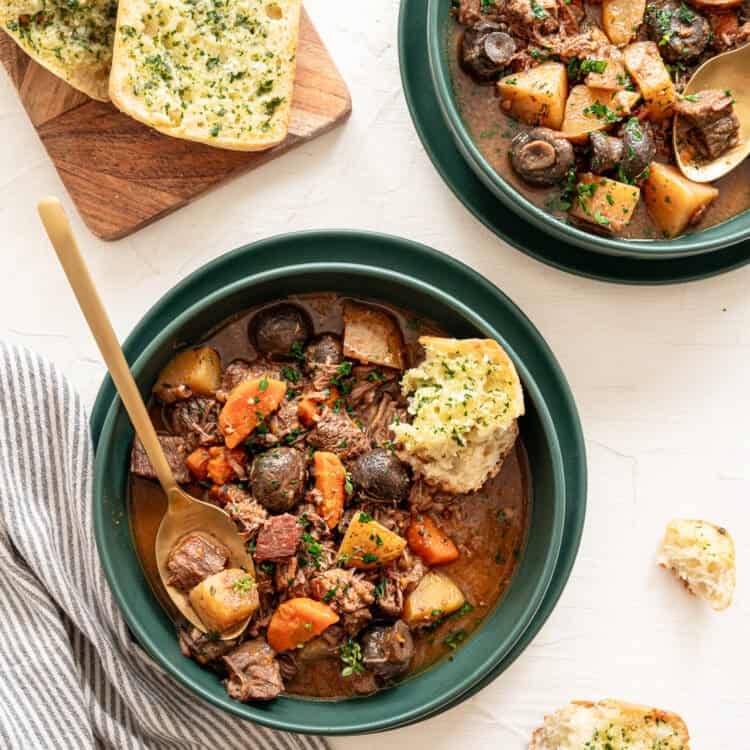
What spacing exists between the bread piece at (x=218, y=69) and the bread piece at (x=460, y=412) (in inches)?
43.4

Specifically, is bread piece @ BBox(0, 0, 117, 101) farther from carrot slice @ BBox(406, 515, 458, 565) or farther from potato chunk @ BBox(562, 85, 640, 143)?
carrot slice @ BBox(406, 515, 458, 565)

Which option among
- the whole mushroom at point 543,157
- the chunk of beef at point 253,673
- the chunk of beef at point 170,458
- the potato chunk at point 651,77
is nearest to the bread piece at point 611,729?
the chunk of beef at point 253,673

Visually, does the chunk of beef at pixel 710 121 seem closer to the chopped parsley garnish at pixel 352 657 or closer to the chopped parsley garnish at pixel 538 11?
the chopped parsley garnish at pixel 538 11

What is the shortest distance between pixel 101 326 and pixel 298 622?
1.31 metres

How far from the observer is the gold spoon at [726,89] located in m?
3.66

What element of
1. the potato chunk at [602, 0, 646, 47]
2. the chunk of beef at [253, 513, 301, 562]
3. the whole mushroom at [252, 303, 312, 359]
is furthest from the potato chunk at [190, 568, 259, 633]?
the potato chunk at [602, 0, 646, 47]

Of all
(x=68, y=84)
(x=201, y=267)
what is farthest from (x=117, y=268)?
(x=68, y=84)

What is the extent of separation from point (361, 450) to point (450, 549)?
51 cm

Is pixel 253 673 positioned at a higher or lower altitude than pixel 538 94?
lower

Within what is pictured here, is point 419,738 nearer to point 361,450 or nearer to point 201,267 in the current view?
point 361,450

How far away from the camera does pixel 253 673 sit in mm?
3365

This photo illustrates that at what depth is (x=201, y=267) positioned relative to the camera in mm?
3527

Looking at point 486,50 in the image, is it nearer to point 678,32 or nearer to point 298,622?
point 678,32

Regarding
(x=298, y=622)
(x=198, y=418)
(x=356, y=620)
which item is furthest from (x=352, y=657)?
(x=198, y=418)
